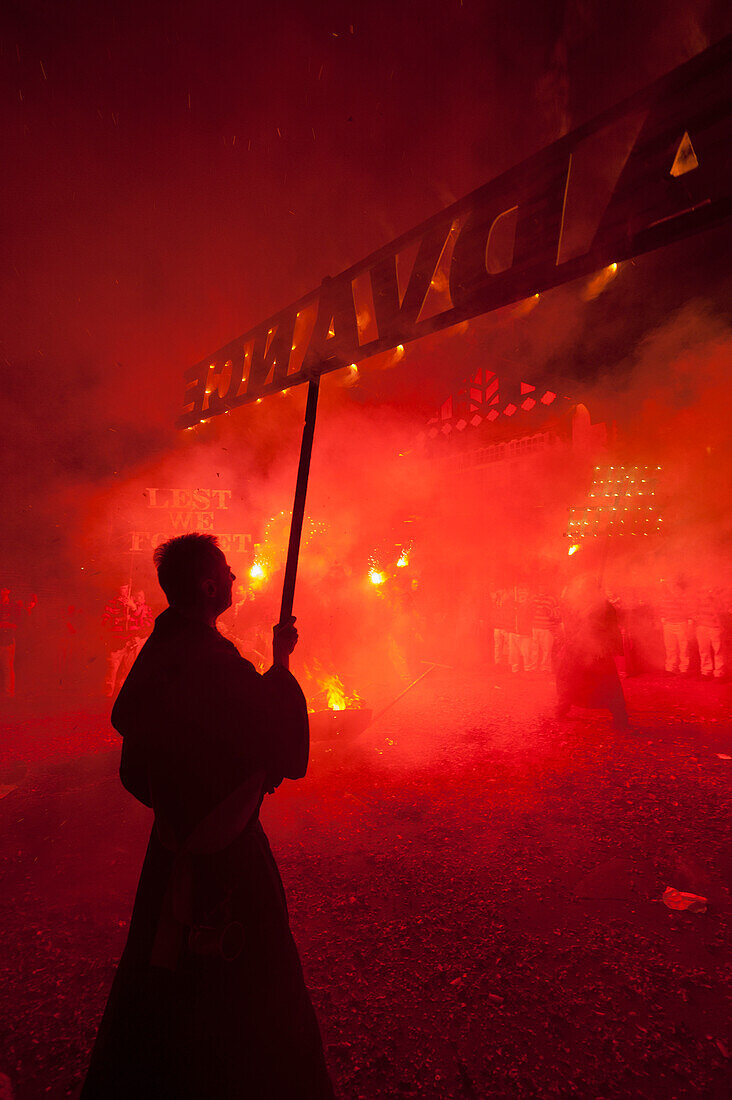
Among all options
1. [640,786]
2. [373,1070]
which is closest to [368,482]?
[640,786]

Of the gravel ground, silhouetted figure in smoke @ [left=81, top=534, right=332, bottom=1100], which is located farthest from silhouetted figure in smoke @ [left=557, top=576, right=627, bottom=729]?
silhouetted figure in smoke @ [left=81, top=534, right=332, bottom=1100]

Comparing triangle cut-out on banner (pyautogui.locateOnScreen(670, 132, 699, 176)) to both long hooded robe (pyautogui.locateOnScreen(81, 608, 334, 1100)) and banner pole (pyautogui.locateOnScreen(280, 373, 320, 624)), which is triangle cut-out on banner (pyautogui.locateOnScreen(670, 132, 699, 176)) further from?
long hooded robe (pyautogui.locateOnScreen(81, 608, 334, 1100))

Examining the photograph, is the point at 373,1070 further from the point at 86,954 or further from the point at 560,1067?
the point at 86,954

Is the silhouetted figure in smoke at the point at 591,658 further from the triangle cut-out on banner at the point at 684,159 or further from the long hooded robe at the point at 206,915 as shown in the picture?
the long hooded robe at the point at 206,915

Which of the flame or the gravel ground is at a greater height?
the flame

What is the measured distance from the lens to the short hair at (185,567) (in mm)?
1759

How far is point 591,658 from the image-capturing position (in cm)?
629

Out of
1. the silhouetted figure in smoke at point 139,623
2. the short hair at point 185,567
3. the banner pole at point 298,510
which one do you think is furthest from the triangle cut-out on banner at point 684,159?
the silhouetted figure in smoke at point 139,623

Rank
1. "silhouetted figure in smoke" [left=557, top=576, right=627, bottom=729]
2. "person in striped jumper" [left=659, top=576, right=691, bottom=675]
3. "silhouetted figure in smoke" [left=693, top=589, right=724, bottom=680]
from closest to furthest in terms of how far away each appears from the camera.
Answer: "silhouetted figure in smoke" [left=557, top=576, right=627, bottom=729], "silhouetted figure in smoke" [left=693, top=589, right=724, bottom=680], "person in striped jumper" [left=659, top=576, right=691, bottom=675]

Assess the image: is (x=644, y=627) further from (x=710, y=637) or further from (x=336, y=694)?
(x=336, y=694)

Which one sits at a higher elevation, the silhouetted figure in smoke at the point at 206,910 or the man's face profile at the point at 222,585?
the man's face profile at the point at 222,585

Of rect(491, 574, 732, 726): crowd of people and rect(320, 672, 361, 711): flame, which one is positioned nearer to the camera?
rect(491, 574, 732, 726): crowd of people

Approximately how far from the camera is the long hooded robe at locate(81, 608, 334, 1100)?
147 cm

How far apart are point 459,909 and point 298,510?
285cm
